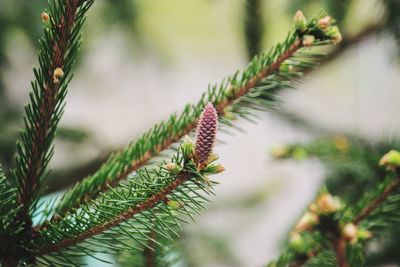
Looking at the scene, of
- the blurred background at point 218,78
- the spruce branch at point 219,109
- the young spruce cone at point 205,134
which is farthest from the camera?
the blurred background at point 218,78

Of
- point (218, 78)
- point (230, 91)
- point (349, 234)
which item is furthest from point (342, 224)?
point (218, 78)

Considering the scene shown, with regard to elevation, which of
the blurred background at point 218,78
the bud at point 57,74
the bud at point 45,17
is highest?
the bud at point 45,17

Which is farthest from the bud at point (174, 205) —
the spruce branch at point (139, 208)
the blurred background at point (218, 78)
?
the blurred background at point (218, 78)

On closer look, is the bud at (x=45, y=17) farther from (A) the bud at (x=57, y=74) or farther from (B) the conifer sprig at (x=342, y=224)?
(B) the conifer sprig at (x=342, y=224)

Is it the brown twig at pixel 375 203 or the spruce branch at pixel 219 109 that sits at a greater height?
the spruce branch at pixel 219 109

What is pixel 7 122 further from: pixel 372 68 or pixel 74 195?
pixel 372 68

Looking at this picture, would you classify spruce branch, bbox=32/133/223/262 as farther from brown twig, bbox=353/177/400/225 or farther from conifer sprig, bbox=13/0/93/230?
brown twig, bbox=353/177/400/225

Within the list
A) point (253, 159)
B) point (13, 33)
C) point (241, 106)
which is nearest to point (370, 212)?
point (241, 106)
